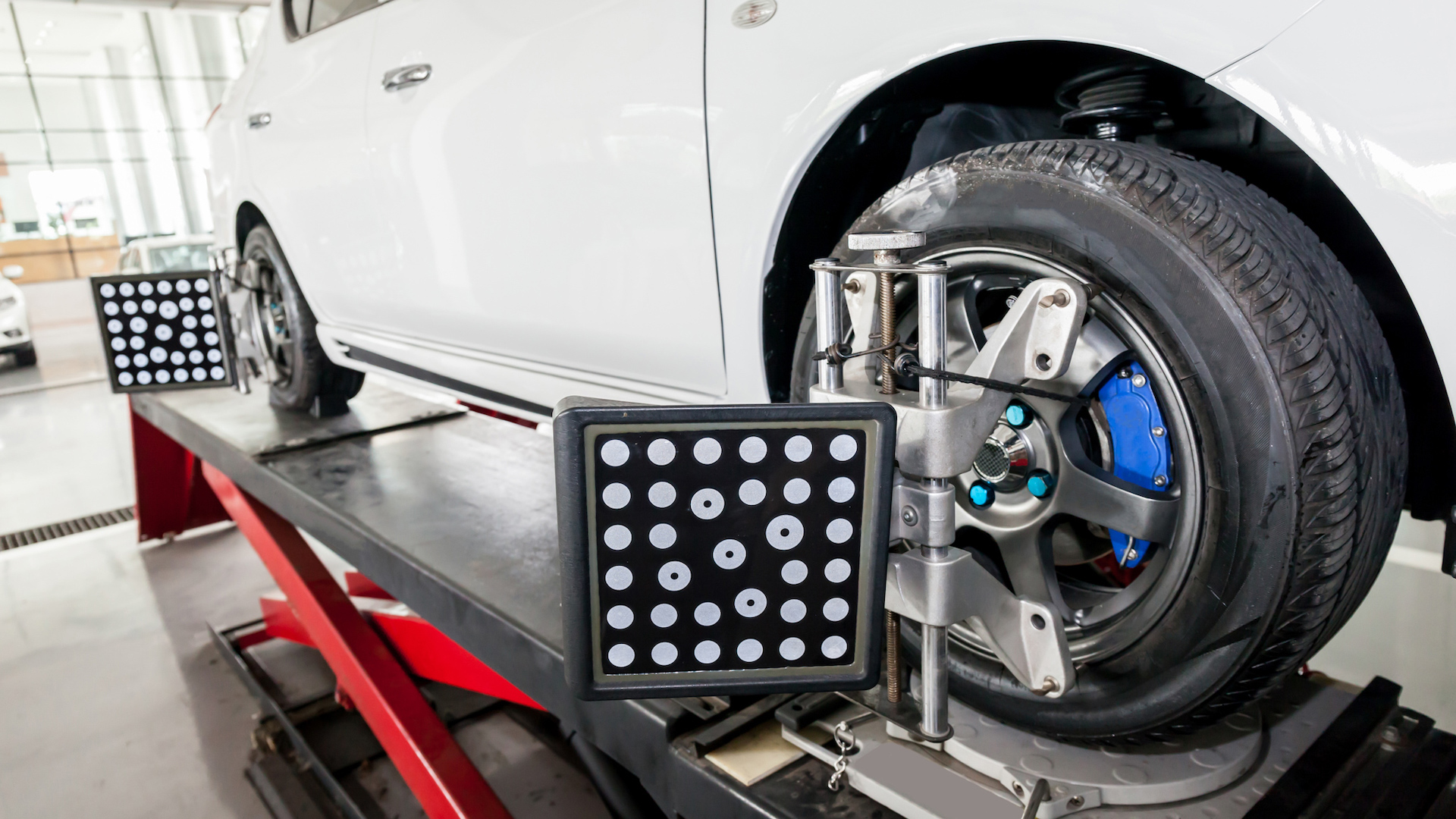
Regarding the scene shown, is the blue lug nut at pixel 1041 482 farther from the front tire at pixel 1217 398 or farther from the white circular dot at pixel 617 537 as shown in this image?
the white circular dot at pixel 617 537

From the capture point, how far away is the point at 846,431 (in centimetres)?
67

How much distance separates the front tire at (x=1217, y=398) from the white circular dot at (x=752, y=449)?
36cm

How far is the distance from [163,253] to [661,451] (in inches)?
343

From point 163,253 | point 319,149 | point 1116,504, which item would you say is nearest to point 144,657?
point 319,149

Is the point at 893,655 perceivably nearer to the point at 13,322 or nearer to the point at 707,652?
the point at 707,652

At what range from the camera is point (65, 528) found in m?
3.63

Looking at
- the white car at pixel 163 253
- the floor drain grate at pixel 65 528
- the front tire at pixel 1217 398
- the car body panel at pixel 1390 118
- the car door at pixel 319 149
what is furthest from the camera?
the white car at pixel 163 253

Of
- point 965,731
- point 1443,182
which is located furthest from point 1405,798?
point 1443,182

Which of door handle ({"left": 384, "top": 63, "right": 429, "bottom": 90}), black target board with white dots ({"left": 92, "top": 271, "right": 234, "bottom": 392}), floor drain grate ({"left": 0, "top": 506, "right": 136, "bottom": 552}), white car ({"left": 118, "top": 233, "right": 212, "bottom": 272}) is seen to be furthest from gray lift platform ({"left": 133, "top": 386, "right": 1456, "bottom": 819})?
white car ({"left": 118, "top": 233, "right": 212, "bottom": 272})

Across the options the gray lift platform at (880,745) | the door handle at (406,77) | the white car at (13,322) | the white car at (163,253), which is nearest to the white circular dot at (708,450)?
the gray lift platform at (880,745)

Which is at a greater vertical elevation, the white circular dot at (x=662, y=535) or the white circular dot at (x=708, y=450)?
the white circular dot at (x=708, y=450)

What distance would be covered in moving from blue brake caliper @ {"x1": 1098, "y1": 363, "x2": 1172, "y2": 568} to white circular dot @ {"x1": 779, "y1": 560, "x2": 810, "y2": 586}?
37 centimetres

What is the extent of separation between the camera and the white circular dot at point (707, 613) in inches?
28.2

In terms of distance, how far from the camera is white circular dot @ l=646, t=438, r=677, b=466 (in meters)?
0.67
